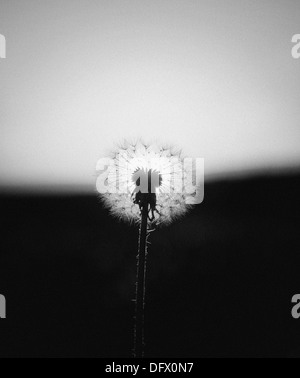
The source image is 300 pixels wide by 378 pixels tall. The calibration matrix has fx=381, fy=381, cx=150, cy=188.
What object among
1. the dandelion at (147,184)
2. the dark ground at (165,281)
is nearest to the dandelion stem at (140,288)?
the dandelion at (147,184)

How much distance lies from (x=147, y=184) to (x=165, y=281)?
2.30 meters

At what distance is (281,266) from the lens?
7.30 meters

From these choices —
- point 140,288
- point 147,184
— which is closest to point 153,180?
point 147,184

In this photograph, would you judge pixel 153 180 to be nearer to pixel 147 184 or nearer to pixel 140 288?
pixel 147 184

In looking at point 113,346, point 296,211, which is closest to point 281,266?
point 296,211

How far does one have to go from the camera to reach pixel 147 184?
544 centimetres

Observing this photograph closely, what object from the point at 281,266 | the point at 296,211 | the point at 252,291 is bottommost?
the point at 252,291

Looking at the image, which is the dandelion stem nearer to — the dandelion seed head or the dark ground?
the dandelion seed head

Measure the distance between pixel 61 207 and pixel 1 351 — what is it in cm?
292

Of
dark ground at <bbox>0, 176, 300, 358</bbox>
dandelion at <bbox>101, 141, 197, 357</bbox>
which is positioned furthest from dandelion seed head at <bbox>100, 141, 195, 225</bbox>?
dark ground at <bbox>0, 176, 300, 358</bbox>

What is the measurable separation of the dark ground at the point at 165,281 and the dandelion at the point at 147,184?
1.38 meters

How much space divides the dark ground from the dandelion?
4.53 feet

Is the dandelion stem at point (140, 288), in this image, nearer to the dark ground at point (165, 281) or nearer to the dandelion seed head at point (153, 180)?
the dandelion seed head at point (153, 180)
